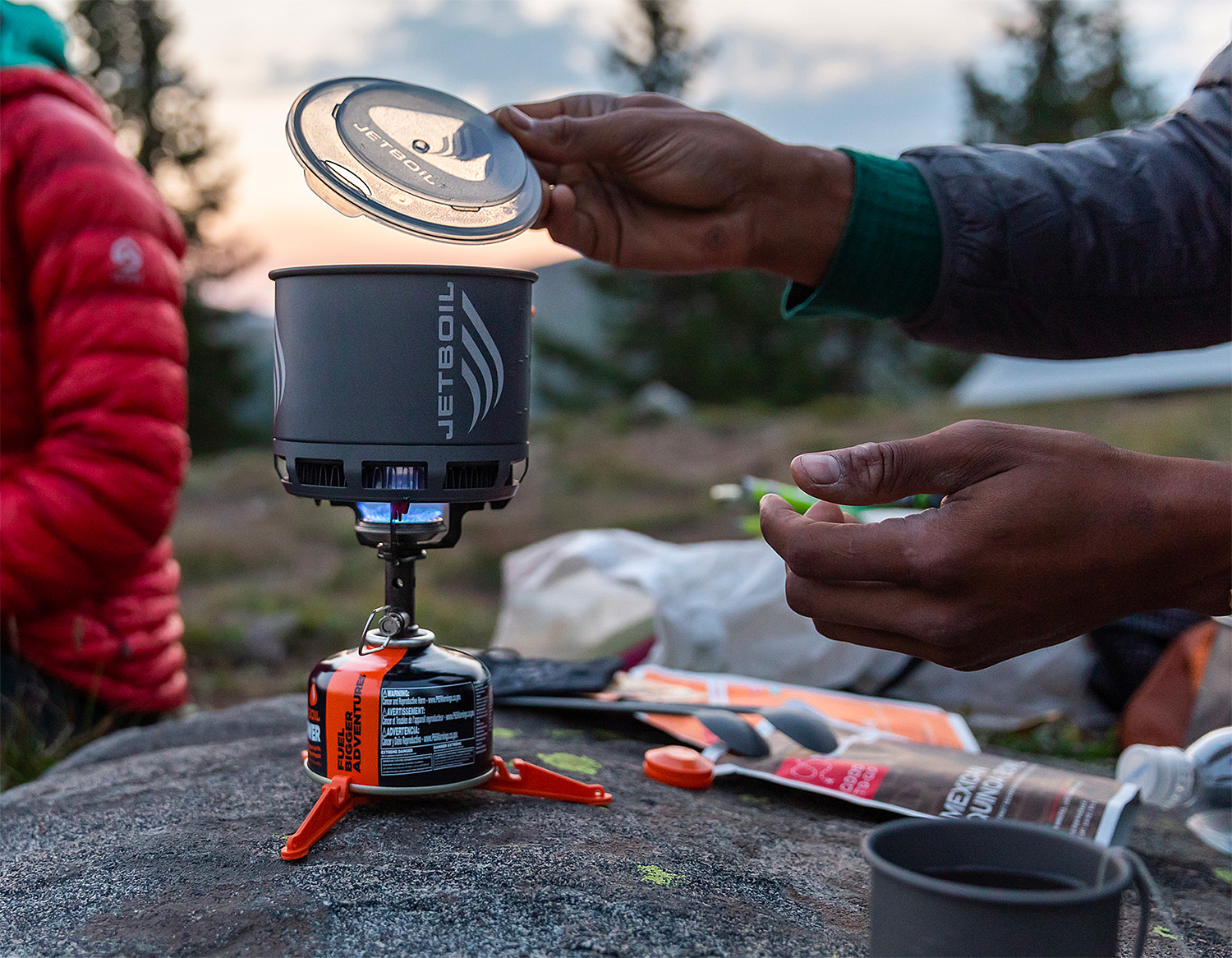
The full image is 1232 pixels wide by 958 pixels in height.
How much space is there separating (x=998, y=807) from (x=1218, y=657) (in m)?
1.14

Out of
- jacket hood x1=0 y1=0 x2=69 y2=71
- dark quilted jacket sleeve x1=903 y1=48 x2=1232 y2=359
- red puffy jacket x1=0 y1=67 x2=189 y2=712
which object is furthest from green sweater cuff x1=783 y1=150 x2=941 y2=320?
jacket hood x1=0 y1=0 x2=69 y2=71

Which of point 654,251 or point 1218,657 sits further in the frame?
point 1218,657

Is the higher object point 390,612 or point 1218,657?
point 390,612

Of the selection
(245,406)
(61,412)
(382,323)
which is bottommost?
(245,406)

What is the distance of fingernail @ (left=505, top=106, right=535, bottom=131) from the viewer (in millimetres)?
1681

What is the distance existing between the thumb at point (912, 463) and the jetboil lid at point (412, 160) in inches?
24.2

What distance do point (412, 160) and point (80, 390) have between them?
121 centimetres

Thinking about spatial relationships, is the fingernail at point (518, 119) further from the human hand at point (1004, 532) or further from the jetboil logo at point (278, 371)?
the human hand at point (1004, 532)

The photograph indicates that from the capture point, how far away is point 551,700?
6.88 feet

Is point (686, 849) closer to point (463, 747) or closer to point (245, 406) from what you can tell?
point (463, 747)

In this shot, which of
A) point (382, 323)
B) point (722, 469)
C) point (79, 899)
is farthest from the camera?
point (722, 469)

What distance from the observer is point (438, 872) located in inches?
48.7

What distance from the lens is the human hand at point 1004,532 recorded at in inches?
42.3

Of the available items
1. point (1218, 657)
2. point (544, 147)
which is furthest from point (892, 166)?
point (1218, 657)
